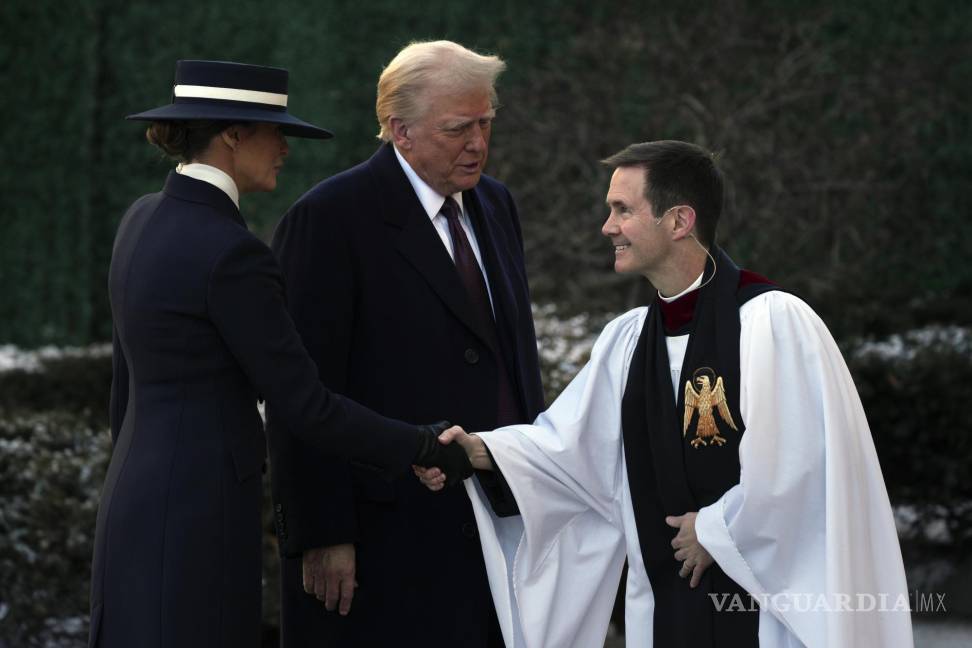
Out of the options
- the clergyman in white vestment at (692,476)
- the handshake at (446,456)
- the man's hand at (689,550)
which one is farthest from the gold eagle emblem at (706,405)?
the handshake at (446,456)

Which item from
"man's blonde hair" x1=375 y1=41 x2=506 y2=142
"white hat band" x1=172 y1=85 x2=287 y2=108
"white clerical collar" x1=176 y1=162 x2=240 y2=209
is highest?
"man's blonde hair" x1=375 y1=41 x2=506 y2=142

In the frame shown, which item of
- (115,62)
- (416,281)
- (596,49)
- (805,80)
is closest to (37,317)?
(115,62)

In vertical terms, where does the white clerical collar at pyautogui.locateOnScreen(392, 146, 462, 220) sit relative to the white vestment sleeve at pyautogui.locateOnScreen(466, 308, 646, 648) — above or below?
above

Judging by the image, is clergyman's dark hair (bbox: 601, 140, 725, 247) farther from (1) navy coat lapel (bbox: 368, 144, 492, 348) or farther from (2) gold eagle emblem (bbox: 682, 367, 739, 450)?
(1) navy coat lapel (bbox: 368, 144, 492, 348)

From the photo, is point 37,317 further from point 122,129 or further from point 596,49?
point 596,49

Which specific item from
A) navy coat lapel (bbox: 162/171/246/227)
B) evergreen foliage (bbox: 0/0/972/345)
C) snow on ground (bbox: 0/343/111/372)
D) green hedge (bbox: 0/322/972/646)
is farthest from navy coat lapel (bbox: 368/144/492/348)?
snow on ground (bbox: 0/343/111/372)

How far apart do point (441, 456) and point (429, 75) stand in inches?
38.7

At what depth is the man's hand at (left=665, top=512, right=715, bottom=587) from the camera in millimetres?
3070

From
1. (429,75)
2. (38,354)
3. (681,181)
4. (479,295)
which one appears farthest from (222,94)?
(38,354)

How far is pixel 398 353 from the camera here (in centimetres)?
341

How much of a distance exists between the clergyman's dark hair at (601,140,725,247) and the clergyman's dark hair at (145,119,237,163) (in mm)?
911

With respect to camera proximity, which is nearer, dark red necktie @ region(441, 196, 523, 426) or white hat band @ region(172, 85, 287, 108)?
white hat band @ region(172, 85, 287, 108)

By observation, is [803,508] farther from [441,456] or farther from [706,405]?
[441,456]

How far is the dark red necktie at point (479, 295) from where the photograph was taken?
3.54m
